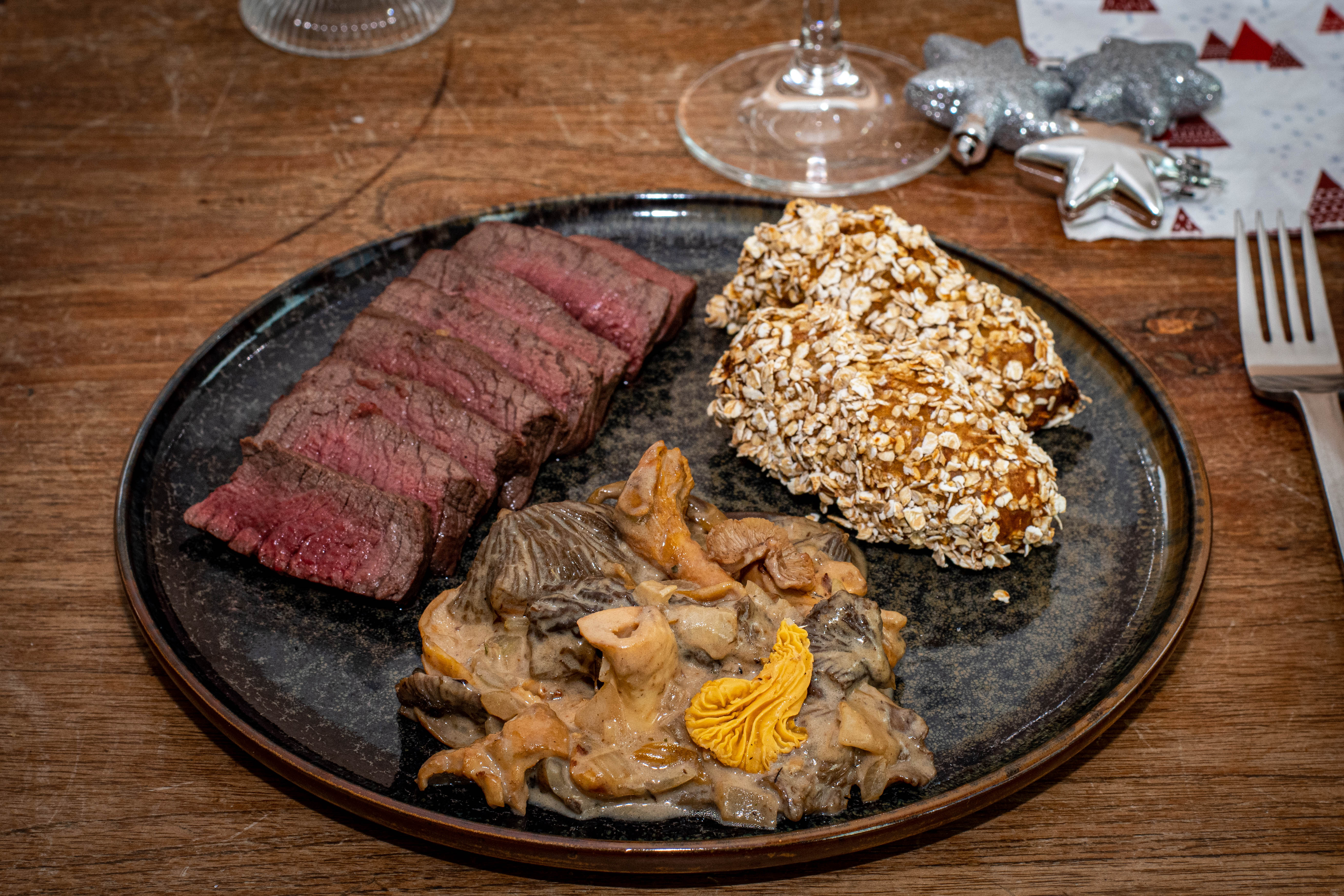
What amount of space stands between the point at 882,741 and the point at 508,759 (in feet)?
2.45

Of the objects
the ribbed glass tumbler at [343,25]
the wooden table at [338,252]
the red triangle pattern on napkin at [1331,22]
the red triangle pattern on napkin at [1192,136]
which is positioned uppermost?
the red triangle pattern on napkin at [1331,22]

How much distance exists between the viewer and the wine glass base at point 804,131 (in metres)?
4.12

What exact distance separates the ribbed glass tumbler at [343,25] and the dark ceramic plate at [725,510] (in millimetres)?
1701

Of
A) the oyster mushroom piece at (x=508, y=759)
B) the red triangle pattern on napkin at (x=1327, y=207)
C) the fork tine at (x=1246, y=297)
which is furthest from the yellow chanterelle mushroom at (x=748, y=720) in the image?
the red triangle pattern on napkin at (x=1327, y=207)

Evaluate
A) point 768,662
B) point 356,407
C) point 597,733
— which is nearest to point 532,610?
point 597,733

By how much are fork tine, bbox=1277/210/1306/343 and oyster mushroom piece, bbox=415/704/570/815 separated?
2.59 meters

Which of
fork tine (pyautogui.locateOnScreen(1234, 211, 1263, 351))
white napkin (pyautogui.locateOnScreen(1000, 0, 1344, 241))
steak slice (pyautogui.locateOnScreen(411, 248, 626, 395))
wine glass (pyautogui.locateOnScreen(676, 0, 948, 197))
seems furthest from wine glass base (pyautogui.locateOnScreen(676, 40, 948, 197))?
steak slice (pyautogui.locateOnScreen(411, 248, 626, 395))

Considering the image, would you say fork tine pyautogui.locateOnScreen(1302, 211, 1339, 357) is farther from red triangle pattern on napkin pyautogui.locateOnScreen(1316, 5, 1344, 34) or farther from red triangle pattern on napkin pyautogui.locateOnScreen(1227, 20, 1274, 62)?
red triangle pattern on napkin pyautogui.locateOnScreen(1316, 5, 1344, 34)

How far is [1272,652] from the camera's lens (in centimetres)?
279

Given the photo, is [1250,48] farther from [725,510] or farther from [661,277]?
[725,510]

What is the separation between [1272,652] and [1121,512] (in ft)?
1.57

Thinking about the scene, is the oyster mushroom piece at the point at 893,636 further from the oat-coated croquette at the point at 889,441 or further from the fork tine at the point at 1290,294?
the fork tine at the point at 1290,294

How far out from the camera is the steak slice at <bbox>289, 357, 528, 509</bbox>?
2.91 meters

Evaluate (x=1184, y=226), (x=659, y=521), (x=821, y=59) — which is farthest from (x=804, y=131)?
(x=659, y=521)
